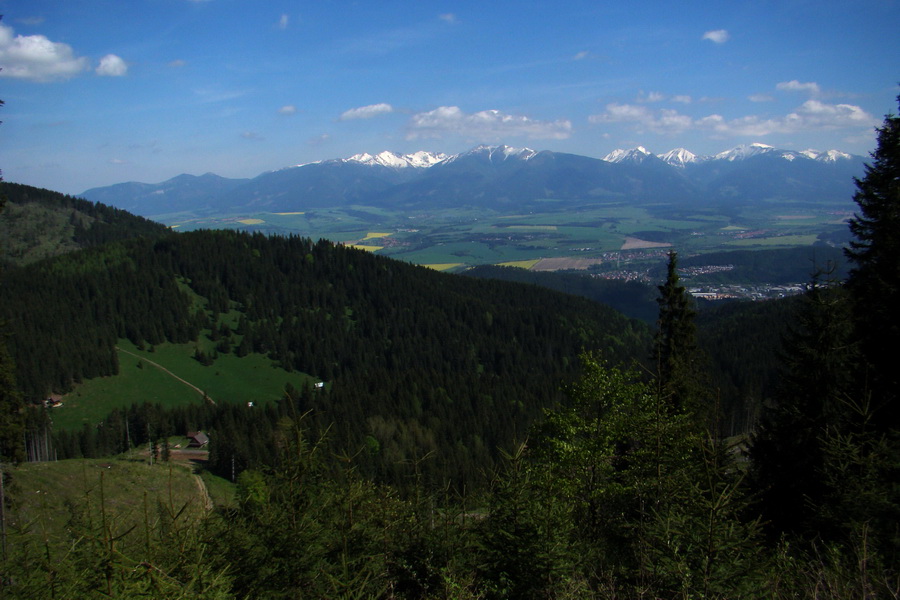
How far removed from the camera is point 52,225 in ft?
531

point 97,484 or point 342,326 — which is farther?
point 342,326

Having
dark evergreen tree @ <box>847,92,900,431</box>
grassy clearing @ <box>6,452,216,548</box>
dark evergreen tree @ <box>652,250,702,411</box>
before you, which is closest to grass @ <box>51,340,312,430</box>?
grassy clearing @ <box>6,452,216,548</box>

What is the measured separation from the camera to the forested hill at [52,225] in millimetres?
147875

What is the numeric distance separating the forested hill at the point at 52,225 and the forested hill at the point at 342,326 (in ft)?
156

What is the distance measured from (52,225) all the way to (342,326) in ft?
373

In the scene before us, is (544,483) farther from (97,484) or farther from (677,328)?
(97,484)

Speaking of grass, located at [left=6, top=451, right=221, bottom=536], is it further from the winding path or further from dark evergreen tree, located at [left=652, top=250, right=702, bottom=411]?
the winding path

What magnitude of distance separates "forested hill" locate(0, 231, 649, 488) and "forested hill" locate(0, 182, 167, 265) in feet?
156

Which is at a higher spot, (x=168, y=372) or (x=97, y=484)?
(x=97, y=484)

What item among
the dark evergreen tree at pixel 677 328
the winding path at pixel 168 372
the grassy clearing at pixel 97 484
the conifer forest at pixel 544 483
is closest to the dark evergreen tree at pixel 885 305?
the conifer forest at pixel 544 483

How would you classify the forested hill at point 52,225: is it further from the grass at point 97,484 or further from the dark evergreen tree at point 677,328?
the dark evergreen tree at point 677,328

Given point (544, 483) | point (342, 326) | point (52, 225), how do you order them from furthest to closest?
point (52, 225) < point (342, 326) < point (544, 483)

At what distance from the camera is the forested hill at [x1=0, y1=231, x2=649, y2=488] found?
2849 inches

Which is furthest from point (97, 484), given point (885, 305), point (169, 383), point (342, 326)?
point (342, 326)
